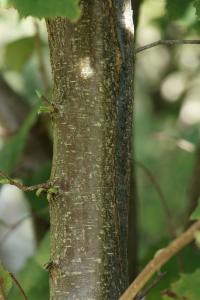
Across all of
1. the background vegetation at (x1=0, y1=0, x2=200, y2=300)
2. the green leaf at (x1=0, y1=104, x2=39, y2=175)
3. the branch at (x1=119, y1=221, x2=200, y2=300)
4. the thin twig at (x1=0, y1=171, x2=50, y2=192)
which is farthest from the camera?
the green leaf at (x1=0, y1=104, x2=39, y2=175)

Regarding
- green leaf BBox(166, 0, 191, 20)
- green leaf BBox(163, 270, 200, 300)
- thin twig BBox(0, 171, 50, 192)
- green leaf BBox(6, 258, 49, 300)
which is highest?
green leaf BBox(166, 0, 191, 20)

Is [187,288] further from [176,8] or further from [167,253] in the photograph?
[176,8]

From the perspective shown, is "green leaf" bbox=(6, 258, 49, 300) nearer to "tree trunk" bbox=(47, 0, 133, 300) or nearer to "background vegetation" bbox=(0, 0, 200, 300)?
"background vegetation" bbox=(0, 0, 200, 300)

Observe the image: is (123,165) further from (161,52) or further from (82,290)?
(161,52)

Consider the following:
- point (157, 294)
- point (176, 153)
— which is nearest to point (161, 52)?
point (176, 153)

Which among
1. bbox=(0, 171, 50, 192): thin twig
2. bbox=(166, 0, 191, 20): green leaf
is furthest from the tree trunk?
bbox=(166, 0, 191, 20): green leaf

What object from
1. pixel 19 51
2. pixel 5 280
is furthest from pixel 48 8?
pixel 19 51

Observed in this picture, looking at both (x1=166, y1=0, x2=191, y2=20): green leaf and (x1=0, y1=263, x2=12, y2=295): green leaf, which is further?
(x1=166, y1=0, x2=191, y2=20): green leaf

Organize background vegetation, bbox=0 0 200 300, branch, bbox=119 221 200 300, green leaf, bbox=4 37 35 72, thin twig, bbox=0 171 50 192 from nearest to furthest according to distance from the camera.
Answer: branch, bbox=119 221 200 300 → thin twig, bbox=0 171 50 192 → background vegetation, bbox=0 0 200 300 → green leaf, bbox=4 37 35 72
